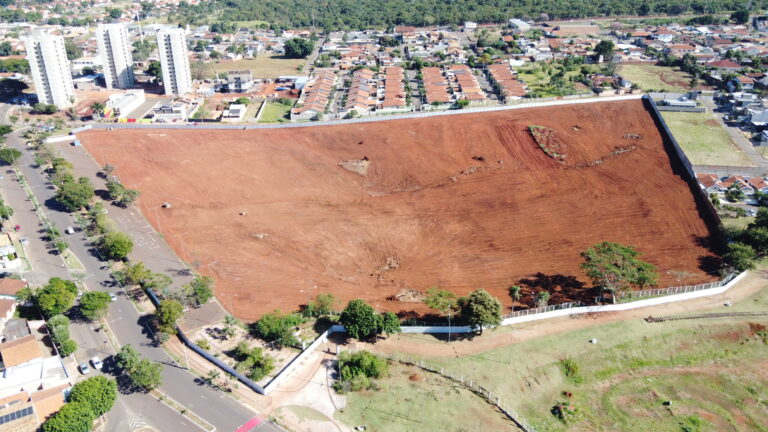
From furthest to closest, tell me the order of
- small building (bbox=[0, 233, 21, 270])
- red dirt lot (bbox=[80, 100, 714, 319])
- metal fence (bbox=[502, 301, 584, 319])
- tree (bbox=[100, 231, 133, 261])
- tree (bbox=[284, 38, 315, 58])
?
tree (bbox=[284, 38, 315, 58])
tree (bbox=[100, 231, 133, 261])
small building (bbox=[0, 233, 21, 270])
red dirt lot (bbox=[80, 100, 714, 319])
metal fence (bbox=[502, 301, 584, 319])

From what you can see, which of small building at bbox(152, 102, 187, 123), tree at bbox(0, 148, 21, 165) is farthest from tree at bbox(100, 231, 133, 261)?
small building at bbox(152, 102, 187, 123)

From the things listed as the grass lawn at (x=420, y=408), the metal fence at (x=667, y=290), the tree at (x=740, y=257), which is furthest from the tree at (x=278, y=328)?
the tree at (x=740, y=257)

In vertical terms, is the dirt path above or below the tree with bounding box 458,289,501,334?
below

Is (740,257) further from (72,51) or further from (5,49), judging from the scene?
(5,49)

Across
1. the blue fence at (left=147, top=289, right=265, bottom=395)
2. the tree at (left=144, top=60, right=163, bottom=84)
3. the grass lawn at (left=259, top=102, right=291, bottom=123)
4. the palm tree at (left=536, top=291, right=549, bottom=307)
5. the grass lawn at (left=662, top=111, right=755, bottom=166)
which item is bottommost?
the blue fence at (left=147, top=289, right=265, bottom=395)

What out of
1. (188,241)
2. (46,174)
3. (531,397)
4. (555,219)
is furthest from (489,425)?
(46,174)

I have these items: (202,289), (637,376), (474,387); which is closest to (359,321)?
(474,387)

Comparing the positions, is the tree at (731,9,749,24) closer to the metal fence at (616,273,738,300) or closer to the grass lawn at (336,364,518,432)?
the metal fence at (616,273,738,300)
